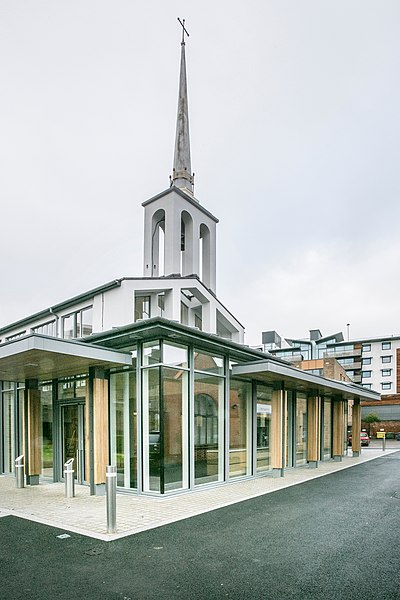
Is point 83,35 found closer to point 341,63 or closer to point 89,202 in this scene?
point 341,63

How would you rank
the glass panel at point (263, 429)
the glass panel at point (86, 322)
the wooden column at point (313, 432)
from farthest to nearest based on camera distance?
1. the glass panel at point (86, 322)
2. the wooden column at point (313, 432)
3. the glass panel at point (263, 429)

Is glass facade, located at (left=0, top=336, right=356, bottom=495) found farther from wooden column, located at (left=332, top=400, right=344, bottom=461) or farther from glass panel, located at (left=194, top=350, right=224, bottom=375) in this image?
wooden column, located at (left=332, top=400, right=344, bottom=461)

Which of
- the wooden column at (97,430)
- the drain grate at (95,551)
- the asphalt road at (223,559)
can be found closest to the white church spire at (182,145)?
the wooden column at (97,430)

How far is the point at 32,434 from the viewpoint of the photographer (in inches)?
528

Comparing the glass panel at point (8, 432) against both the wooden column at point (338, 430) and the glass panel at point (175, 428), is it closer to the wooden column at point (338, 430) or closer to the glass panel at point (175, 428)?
the glass panel at point (175, 428)

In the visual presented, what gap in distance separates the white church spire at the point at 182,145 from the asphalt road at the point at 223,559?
20780 millimetres

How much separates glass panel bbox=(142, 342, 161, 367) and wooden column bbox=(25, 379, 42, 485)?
13.8 feet

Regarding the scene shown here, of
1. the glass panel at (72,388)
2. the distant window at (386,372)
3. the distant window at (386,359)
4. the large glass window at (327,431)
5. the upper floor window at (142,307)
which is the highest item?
the upper floor window at (142,307)

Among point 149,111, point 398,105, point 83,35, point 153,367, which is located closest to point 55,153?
point 149,111

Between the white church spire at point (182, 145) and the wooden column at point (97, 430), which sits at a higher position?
the white church spire at point (182, 145)

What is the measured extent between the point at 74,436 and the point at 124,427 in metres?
2.29

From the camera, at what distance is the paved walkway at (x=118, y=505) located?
8250 millimetres

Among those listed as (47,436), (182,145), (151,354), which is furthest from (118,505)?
(182,145)

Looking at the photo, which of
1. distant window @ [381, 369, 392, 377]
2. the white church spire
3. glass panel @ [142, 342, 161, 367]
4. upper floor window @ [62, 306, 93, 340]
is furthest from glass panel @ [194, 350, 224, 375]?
distant window @ [381, 369, 392, 377]
